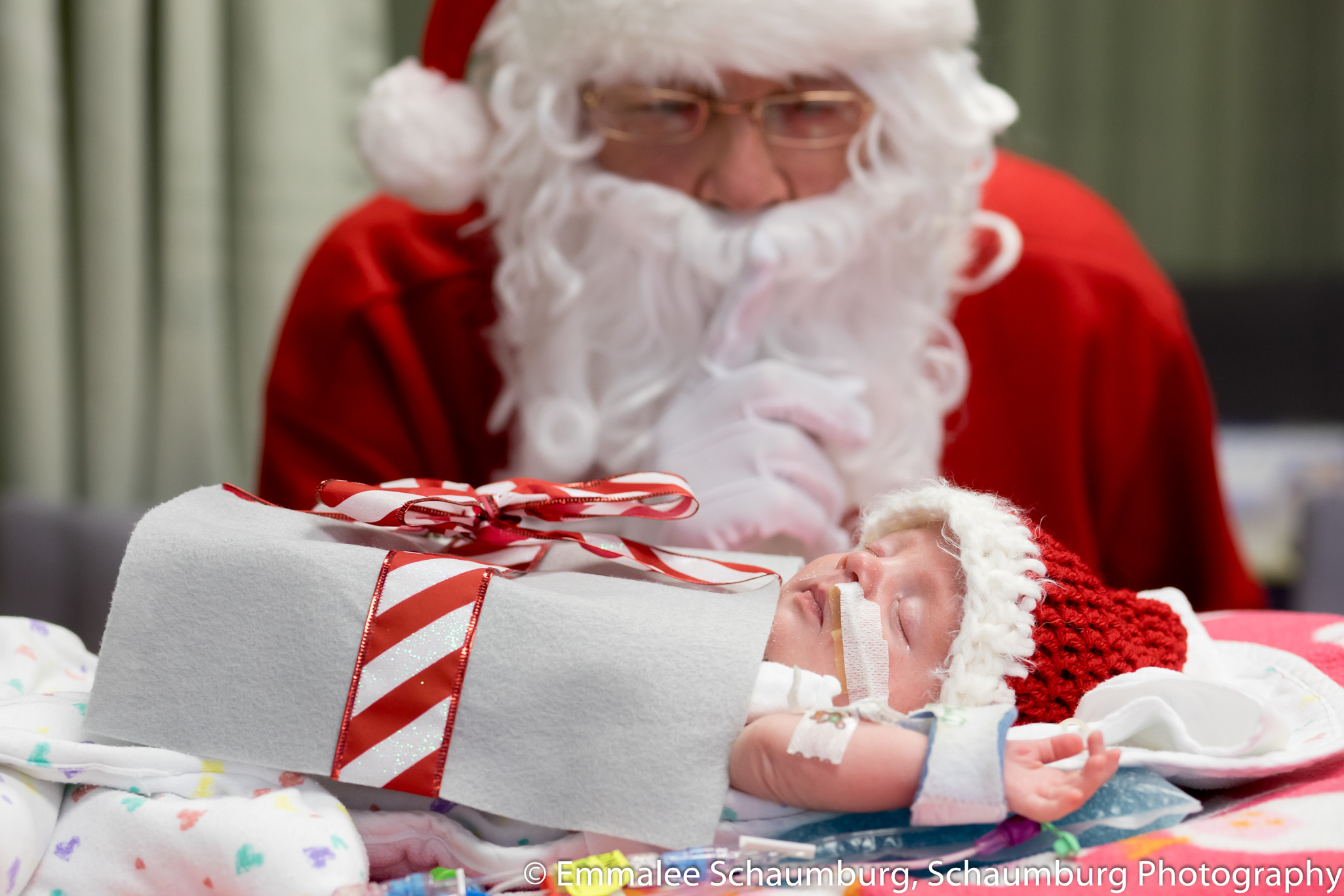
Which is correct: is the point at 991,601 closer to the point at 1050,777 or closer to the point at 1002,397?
the point at 1050,777

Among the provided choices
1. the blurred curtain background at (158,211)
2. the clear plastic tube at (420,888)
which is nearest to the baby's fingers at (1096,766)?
the clear plastic tube at (420,888)

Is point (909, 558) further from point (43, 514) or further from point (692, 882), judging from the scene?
point (43, 514)

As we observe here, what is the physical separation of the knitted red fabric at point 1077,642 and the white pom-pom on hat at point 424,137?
1004 millimetres

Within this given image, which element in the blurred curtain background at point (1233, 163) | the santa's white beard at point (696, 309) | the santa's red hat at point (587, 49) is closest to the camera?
the santa's red hat at point (587, 49)

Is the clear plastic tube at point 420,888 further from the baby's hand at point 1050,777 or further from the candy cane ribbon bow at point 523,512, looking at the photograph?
the baby's hand at point 1050,777

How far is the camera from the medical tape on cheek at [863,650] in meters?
0.94

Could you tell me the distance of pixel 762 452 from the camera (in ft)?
4.65

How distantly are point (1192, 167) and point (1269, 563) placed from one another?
1.20m

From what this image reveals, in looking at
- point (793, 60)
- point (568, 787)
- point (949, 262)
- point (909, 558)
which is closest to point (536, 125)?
point (793, 60)

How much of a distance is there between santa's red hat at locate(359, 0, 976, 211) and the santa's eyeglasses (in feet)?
0.09

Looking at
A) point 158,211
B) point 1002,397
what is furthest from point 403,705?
point 158,211

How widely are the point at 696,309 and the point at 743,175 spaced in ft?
0.65

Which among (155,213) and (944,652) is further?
(155,213)

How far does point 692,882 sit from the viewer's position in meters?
0.81
